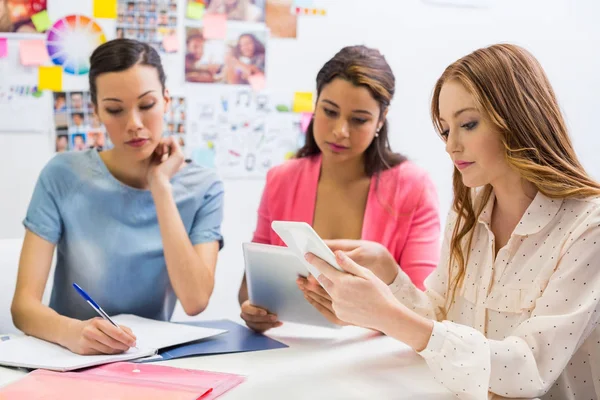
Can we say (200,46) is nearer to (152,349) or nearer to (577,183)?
(152,349)

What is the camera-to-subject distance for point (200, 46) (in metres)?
2.76

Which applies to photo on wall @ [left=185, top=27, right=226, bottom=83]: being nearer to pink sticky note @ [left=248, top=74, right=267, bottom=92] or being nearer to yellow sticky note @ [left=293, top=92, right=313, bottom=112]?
pink sticky note @ [left=248, top=74, right=267, bottom=92]

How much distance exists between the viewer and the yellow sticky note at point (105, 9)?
2.62m

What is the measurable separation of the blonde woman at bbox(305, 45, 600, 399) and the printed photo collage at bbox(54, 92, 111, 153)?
1.47 metres

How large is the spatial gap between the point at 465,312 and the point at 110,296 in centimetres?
85

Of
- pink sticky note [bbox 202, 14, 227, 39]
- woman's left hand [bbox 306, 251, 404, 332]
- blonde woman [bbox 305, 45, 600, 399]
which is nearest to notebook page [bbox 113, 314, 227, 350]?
blonde woman [bbox 305, 45, 600, 399]

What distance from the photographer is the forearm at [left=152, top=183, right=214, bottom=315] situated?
1.70 m

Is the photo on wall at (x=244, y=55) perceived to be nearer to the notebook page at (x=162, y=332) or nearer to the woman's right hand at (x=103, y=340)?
the notebook page at (x=162, y=332)

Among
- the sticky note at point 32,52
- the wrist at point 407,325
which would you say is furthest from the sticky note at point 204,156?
the wrist at point 407,325

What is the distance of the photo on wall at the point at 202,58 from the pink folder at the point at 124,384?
1678 mm

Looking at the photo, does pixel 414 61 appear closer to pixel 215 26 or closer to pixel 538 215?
pixel 215 26

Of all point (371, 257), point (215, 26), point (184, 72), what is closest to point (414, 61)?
point (215, 26)

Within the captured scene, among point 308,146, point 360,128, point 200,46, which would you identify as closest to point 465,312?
point 360,128

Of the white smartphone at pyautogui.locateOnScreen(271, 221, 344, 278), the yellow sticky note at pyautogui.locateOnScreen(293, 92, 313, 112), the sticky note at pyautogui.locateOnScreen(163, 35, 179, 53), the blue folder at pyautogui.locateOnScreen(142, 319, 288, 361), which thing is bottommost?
the blue folder at pyautogui.locateOnScreen(142, 319, 288, 361)
